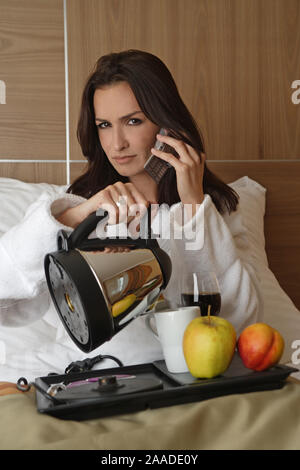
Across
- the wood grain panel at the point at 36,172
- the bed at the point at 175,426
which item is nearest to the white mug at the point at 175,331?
the bed at the point at 175,426

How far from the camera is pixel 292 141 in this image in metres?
2.07

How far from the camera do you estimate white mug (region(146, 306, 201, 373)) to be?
921 mm

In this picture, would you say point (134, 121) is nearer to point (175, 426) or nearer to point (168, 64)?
point (168, 64)

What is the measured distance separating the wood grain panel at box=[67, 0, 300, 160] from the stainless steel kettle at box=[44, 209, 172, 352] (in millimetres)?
1073

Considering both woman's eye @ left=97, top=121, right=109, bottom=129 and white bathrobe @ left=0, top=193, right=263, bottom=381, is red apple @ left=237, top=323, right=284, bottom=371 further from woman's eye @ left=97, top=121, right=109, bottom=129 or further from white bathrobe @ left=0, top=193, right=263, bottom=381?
woman's eye @ left=97, top=121, right=109, bottom=129

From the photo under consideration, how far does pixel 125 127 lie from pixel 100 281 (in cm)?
73

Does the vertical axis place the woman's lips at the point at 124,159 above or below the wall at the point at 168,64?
below

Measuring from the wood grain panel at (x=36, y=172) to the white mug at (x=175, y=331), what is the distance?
104 centimetres

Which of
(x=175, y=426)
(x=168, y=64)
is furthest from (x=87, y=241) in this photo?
(x=168, y=64)

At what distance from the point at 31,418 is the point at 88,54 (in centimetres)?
145

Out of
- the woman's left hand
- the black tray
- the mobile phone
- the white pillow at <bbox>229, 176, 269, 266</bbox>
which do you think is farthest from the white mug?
the white pillow at <bbox>229, 176, 269, 266</bbox>

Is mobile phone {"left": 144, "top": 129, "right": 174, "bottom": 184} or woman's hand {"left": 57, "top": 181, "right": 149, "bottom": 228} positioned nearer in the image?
woman's hand {"left": 57, "top": 181, "right": 149, "bottom": 228}

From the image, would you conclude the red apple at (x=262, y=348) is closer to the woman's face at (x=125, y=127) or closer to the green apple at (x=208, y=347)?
the green apple at (x=208, y=347)

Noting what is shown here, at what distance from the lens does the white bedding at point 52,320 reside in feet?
3.95
